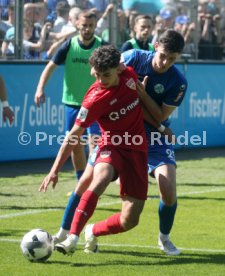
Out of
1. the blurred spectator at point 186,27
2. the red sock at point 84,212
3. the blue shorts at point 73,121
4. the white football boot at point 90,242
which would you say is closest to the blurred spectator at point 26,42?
the blurred spectator at point 186,27

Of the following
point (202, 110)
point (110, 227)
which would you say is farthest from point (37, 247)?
point (202, 110)

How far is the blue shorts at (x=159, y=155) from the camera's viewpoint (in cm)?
904

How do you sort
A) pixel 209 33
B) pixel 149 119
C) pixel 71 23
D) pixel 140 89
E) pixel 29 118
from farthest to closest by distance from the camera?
1. pixel 209 33
2. pixel 71 23
3. pixel 29 118
4. pixel 149 119
5. pixel 140 89

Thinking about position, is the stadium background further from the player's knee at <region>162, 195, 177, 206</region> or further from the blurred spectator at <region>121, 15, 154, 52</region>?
the player's knee at <region>162, 195, 177, 206</region>

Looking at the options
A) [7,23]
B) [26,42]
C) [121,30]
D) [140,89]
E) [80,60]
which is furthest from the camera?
[121,30]

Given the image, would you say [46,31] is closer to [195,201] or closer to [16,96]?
[16,96]

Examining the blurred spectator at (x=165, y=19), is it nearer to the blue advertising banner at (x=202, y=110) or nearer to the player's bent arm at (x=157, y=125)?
the blue advertising banner at (x=202, y=110)

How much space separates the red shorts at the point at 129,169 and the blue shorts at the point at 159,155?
0.63 m

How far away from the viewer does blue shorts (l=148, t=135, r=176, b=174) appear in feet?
29.7

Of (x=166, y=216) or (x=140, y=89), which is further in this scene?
(x=166, y=216)

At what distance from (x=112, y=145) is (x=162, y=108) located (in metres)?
0.87

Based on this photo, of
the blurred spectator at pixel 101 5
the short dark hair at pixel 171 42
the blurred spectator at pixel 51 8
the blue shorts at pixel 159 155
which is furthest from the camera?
the blurred spectator at pixel 101 5

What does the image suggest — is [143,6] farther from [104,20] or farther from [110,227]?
[110,227]

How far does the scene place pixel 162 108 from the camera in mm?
9023
